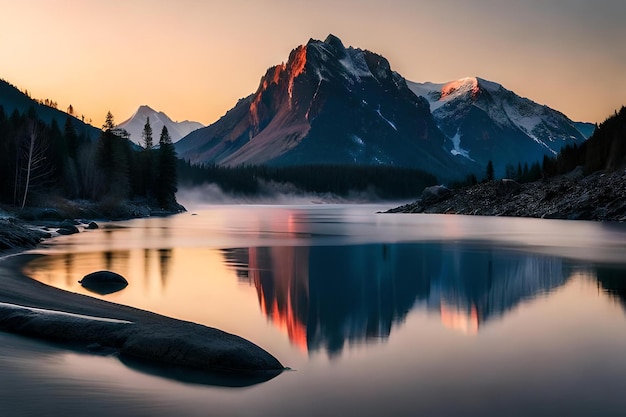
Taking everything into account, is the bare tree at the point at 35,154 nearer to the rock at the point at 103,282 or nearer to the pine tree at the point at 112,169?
the pine tree at the point at 112,169

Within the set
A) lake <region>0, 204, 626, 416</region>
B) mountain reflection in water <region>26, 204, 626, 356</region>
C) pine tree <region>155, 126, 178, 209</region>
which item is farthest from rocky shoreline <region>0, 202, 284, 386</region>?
pine tree <region>155, 126, 178, 209</region>

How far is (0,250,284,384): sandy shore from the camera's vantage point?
14930 mm

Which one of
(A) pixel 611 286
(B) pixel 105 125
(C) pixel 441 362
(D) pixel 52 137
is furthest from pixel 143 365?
(B) pixel 105 125

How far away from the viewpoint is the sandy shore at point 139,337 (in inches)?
588

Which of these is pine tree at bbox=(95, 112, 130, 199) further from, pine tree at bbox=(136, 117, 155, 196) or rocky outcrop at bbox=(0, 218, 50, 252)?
rocky outcrop at bbox=(0, 218, 50, 252)

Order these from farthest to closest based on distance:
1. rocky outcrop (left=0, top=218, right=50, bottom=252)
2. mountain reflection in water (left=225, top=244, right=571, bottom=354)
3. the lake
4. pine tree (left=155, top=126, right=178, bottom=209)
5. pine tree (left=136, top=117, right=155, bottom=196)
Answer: pine tree (left=155, top=126, right=178, bottom=209) < pine tree (left=136, top=117, right=155, bottom=196) < rocky outcrop (left=0, top=218, right=50, bottom=252) < mountain reflection in water (left=225, top=244, right=571, bottom=354) < the lake

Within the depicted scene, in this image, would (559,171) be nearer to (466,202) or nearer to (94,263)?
(466,202)

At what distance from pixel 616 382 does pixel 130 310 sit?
15.4m

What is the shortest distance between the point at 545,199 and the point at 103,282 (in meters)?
109

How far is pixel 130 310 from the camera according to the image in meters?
21.8

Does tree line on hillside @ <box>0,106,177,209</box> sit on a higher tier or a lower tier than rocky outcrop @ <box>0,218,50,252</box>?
higher

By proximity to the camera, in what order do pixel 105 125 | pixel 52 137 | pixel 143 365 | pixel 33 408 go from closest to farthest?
pixel 33 408 → pixel 143 365 → pixel 52 137 → pixel 105 125

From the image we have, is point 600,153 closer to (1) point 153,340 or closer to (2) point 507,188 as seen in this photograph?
(2) point 507,188

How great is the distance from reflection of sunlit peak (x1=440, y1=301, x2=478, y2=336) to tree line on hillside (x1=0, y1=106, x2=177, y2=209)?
243 feet
